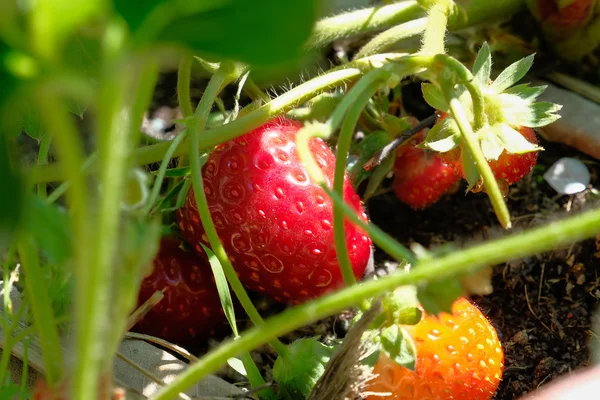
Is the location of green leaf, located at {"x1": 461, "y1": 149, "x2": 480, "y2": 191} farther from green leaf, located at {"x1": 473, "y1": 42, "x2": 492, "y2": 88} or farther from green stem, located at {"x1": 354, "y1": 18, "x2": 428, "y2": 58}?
green stem, located at {"x1": 354, "y1": 18, "x2": 428, "y2": 58}

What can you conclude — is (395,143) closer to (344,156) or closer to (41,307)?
(344,156)

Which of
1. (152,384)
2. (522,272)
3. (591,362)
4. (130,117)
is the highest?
(130,117)

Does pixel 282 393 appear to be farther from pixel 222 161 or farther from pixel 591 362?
pixel 591 362

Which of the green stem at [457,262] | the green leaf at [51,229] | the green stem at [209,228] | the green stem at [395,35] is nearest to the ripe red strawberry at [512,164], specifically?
the green stem at [395,35]

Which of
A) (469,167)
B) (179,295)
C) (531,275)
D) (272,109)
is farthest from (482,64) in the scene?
(179,295)

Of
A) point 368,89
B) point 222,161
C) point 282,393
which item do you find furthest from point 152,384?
point 368,89
